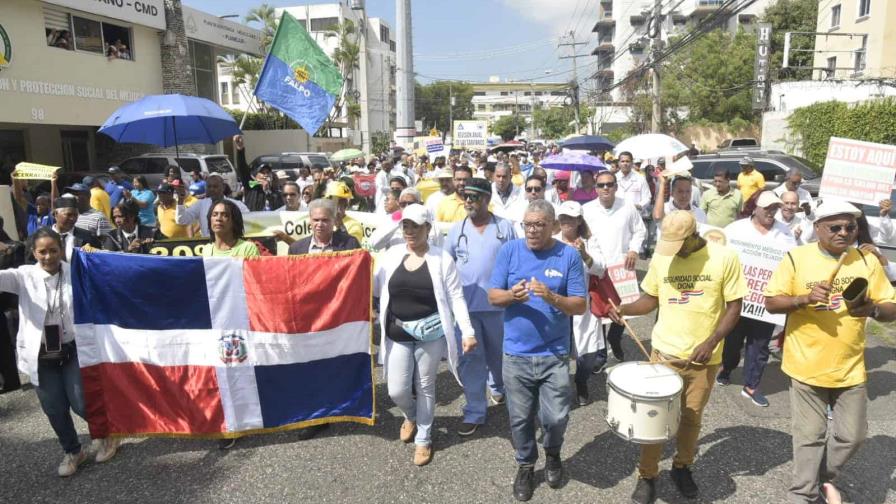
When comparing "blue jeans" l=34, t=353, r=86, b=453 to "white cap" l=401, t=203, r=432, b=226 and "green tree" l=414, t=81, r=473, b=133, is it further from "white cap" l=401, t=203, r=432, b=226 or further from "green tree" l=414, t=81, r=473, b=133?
"green tree" l=414, t=81, r=473, b=133

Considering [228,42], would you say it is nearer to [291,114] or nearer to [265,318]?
[291,114]

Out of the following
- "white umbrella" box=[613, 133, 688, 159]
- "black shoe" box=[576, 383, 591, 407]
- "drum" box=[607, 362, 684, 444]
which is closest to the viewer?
"drum" box=[607, 362, 684, 444]

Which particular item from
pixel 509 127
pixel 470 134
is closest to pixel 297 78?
pixel 470 134

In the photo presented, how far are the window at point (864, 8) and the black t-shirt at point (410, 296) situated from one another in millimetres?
32787

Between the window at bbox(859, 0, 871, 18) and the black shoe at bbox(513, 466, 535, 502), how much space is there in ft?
108

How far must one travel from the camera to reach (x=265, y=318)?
165 inches

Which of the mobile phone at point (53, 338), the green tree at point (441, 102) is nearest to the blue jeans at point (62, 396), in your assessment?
the mobile phone at point (53, 338)

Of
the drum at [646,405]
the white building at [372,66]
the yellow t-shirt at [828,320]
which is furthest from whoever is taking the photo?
the white building at [372,66]

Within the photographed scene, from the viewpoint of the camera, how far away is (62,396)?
3.90 metres

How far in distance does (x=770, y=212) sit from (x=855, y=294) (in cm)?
224

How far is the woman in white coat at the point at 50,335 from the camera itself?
12.4 ft

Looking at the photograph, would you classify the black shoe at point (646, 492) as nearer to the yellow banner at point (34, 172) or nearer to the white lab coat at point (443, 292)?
the white lab coat at point (443, 292)

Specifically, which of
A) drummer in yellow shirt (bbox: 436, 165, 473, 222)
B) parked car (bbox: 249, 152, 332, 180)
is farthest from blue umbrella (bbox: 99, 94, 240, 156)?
parked car (bbox: 249, 152, 332, 180)

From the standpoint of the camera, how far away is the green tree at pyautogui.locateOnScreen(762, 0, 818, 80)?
3778cm
